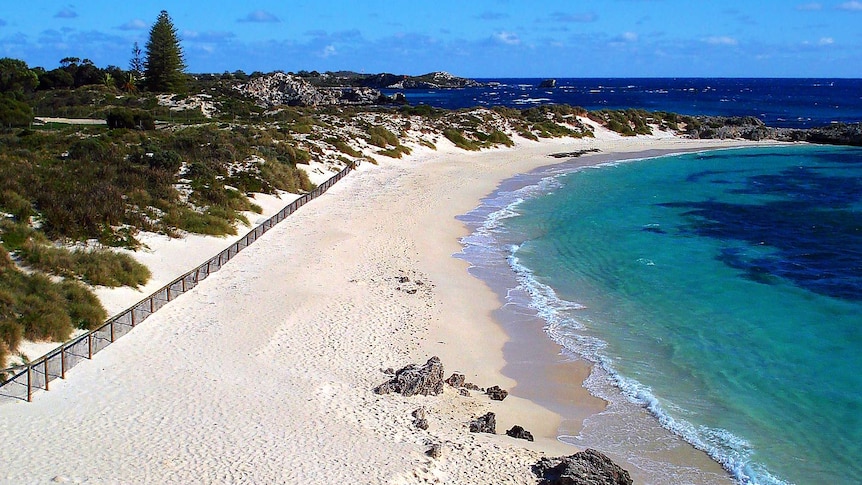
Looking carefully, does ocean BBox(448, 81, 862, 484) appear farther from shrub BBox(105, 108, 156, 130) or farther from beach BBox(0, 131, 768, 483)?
shrub BBox(105, 108, 156, 130)

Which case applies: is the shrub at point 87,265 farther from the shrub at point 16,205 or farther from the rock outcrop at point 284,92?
the rock outcrop at point 284,92

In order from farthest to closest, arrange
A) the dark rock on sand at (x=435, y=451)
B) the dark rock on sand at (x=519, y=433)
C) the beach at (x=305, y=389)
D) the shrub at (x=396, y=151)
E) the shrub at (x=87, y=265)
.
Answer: the shrub at (x=396, y=151) < the shrub at (x=87, y=265) < the dark rock on sand at (x=519, y=433) < the dark rock on sand at (x=435, y=451) < the beach at (x=305, y=389)

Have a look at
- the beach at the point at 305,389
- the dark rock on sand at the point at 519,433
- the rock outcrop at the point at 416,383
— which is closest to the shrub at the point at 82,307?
the beach at the point at 305,389

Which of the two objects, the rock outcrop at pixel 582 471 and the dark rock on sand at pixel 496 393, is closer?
the rock outcrop at pixel 582 471

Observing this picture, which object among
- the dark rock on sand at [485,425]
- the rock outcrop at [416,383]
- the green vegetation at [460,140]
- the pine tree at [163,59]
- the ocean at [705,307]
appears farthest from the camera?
the pine tree at [163,59]

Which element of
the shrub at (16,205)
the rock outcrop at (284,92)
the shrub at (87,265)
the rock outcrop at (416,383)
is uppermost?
the rock outcrop at (284,92)

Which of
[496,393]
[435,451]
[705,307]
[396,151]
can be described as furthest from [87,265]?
[396,151]
